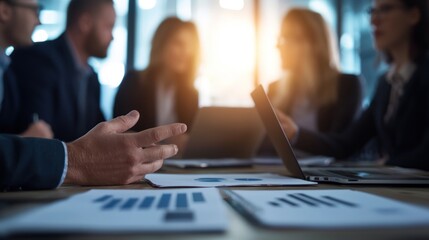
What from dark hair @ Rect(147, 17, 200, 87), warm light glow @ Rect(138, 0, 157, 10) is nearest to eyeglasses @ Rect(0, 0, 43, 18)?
dark hair @ Rect(147, 17, 200, 87)

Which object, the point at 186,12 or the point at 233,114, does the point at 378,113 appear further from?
the point at 186,12

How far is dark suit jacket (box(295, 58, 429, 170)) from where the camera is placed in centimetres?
181

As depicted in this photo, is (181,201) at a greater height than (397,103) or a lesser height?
lesser

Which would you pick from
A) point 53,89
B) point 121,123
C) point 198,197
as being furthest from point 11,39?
point 198,197

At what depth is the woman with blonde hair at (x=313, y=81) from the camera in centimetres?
251

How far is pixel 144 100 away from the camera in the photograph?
2.86m

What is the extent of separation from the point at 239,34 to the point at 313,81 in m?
2.90

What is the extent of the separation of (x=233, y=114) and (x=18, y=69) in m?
1.77

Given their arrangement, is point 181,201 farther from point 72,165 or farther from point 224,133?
point 224,133

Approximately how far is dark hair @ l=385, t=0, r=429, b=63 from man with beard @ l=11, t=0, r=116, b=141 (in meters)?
2.00

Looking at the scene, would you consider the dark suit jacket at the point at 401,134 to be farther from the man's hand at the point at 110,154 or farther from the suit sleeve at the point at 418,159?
the man's hand at the point at 110,154

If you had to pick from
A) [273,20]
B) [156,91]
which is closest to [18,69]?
[156,91]

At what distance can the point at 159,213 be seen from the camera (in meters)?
0.50

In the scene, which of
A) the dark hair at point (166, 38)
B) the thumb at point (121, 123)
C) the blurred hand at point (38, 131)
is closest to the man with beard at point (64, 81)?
the dark hair at point (166, 38)
